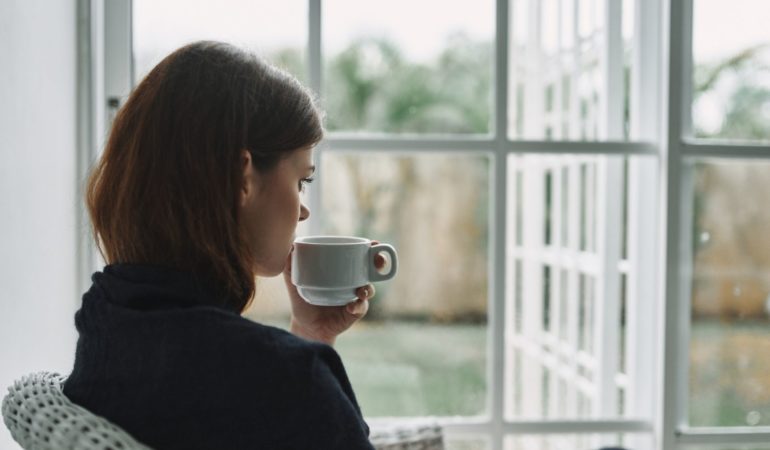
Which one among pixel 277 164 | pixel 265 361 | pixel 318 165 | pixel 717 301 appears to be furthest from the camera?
pixel 717 301

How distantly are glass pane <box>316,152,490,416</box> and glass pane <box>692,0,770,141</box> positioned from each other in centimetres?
52

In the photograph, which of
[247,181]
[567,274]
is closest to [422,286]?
[567,274]

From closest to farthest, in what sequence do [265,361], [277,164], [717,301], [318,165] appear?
1. [265,361]
2. [277,164]
3. [318,165]
4. [717,301]

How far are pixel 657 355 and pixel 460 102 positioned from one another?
2.35 ft

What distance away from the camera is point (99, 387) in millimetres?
742

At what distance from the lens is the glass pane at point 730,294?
1.54 m

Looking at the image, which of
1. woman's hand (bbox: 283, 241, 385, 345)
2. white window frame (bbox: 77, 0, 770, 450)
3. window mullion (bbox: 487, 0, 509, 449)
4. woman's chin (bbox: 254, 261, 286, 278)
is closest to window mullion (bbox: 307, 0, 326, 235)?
white window frame (bbox: 77, 0, 770, 450)

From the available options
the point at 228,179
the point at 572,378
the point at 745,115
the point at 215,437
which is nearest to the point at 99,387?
the point at 215,437

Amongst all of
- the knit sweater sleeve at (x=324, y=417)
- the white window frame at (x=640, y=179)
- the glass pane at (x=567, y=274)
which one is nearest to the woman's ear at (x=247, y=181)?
the knit sweater sleeve at (x=324, y=417)

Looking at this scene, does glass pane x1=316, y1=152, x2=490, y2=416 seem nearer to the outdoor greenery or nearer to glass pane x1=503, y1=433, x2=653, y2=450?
the outdoor greenery

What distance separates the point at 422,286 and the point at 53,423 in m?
0.95

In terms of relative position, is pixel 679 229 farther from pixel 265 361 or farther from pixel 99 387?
pixel 99 387

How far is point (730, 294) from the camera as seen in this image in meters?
1.56

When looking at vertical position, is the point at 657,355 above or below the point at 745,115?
below
